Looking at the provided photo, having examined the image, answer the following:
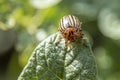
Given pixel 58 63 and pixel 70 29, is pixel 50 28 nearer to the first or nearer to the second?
pixel 70 29

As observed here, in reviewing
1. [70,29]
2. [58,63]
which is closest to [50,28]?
[70,29]

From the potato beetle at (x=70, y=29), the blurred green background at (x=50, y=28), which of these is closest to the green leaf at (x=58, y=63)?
the potato beetle at (x=70, y=29)

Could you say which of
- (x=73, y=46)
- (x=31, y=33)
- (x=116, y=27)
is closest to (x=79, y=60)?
(x=73, y=46)

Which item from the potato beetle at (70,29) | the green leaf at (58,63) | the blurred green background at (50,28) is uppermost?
the blurred green background at (50,28)

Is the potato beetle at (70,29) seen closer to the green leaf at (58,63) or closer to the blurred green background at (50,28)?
the green leaf at (58,63)

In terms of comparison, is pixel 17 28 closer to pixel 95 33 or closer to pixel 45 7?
pixel 45 7

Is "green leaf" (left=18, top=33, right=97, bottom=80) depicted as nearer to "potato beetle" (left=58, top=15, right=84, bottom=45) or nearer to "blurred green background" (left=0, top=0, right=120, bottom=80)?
"potato beetle" (left=58, top=15, right=84, bottom=45)
